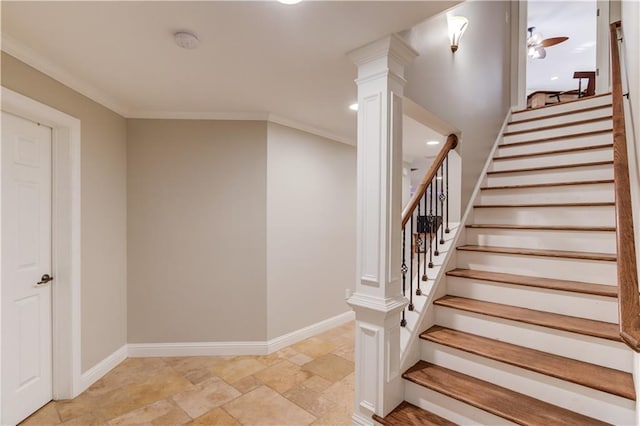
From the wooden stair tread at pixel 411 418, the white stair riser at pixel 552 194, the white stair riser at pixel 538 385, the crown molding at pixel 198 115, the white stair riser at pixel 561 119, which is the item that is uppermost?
the white stair riser at pixel 561 119

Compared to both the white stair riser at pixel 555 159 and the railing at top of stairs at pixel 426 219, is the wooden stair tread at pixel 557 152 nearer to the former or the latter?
the white stair riser at pixel 555 159

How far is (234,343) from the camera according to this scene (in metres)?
3.12

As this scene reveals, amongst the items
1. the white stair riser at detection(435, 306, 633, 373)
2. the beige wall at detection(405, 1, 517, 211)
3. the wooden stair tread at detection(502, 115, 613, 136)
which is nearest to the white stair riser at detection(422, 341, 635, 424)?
the white stair riser at detection(435, 306, 633, 373)

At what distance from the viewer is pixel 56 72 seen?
216cm

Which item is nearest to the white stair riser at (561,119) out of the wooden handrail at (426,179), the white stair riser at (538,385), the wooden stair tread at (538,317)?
the wooden handrail at (426,179)

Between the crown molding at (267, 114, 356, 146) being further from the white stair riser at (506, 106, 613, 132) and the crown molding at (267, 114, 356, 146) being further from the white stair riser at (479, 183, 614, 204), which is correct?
the white stair riser at (506, 106, 613, 132)

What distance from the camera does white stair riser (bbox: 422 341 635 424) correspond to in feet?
4.95

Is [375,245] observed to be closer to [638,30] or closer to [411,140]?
[638,30]

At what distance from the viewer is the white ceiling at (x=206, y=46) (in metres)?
1.55

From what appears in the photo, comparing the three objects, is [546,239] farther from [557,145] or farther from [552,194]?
[557,145]

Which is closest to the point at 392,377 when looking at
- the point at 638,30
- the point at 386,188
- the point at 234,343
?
the point at 386,188

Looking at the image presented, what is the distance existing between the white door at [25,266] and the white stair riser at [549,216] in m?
3.73

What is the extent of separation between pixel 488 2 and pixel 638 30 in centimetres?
257

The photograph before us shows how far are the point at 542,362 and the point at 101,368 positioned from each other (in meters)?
3.38
